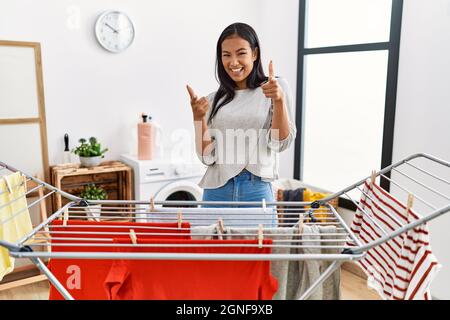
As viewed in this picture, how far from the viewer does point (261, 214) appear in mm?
1471

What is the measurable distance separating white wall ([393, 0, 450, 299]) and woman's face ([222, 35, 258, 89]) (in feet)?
4.84

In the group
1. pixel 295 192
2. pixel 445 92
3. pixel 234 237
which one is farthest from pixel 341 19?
pixel 234 237

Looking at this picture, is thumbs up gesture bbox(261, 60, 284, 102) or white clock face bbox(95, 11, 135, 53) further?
white clock face bbox(95, 11, 135, 53)

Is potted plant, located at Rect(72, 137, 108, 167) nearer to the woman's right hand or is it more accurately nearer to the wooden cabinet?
the wooden cabinet

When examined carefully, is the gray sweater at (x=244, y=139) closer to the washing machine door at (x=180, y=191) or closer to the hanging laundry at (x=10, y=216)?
the hanging laundry at (x=10, y=216)

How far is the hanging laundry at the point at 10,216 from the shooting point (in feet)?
4.99

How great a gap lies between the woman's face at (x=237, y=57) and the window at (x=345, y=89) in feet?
5.36

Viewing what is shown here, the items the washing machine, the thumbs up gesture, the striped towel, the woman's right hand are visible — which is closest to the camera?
the striped towel

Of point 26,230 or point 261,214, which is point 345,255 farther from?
point 26,230

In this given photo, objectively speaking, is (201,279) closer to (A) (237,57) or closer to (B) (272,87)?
(B) (272,87)

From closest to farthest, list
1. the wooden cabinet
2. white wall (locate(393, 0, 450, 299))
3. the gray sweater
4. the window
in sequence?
the gray sweater, white wall (locate(393, 0, 450, 299)), the window, the wooden cabinet

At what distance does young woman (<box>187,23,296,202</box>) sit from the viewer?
167cm

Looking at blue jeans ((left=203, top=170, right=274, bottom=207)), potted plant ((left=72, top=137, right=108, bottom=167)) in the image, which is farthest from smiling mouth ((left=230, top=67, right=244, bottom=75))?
potted plant ((left=72, top=137, right=108, bottom=167))

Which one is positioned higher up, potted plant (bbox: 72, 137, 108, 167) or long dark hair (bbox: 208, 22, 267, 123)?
long dark hair (bbox: 208, 22, 267, 123)
